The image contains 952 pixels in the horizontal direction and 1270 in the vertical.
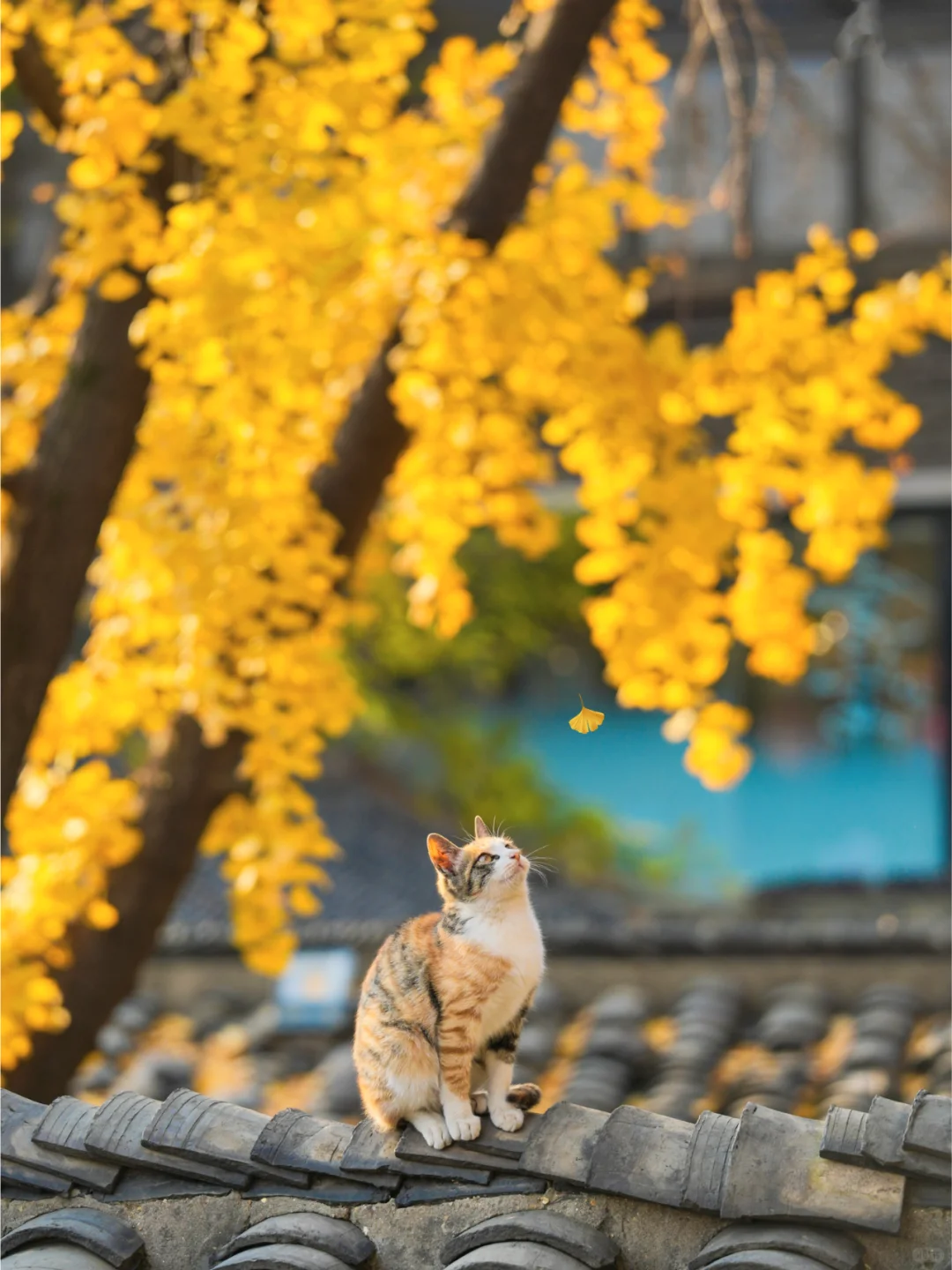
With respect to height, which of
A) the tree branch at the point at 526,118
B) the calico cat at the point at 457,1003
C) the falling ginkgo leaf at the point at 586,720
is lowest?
the calico cat at the point at 457,1003

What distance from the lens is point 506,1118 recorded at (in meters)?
2.40

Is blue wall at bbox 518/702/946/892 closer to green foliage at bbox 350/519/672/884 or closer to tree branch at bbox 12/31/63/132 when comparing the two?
green foliage at bbox 350/519/672/884

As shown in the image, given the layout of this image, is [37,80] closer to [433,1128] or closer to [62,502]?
[62,502]

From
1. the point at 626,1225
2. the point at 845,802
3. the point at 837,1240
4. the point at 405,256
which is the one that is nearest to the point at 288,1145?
the point at 626,1225

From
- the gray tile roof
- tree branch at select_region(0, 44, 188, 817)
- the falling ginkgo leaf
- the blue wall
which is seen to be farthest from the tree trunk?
the blue wall

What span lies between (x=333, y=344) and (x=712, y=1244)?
10.7 ft

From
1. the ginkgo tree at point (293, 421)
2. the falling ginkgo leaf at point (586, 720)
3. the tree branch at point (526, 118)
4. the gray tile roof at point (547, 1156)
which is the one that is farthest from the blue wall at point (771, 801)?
the falling ginkgo leaf at point (586, 720)

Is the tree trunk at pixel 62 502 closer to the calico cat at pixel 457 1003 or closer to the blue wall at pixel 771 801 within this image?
the calico cat at pixel 457 1003

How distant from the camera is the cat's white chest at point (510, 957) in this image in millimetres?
2326

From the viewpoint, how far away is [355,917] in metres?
11.9

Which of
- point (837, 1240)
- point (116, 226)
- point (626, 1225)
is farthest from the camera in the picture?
point (116, 226)

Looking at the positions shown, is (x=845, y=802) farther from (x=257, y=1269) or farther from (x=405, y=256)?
(x=257, y=1269)

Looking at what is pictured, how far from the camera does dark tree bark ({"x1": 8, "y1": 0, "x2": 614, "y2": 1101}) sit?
4477 mm

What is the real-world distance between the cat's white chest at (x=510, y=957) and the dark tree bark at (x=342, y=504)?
7.81 ft
